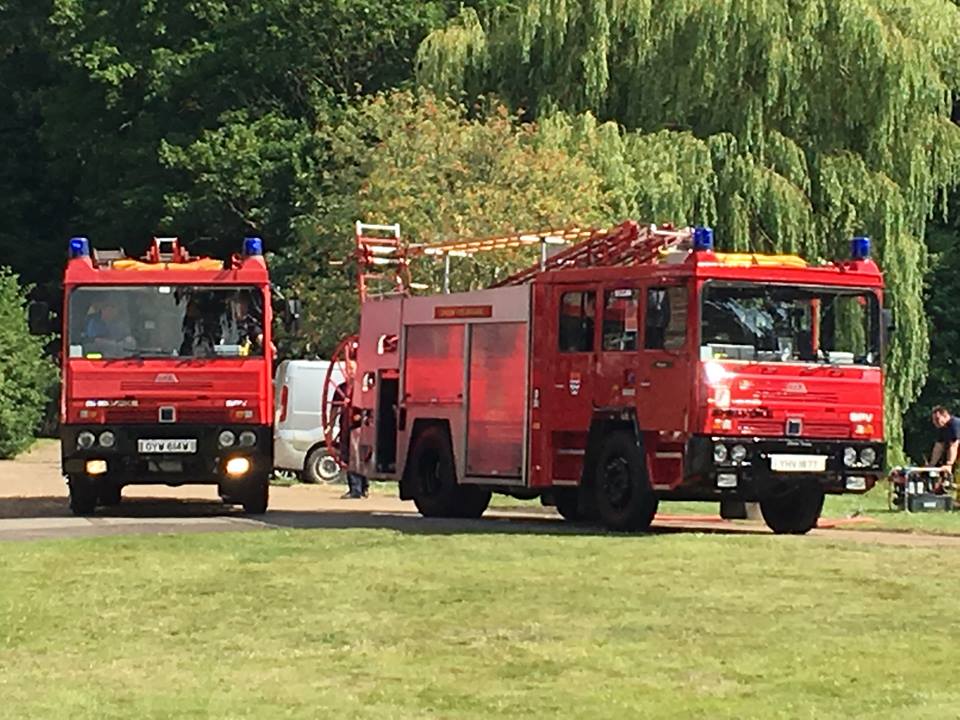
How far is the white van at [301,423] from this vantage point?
Result: 130 feet

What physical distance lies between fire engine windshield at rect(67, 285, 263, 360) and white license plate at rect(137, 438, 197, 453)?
3.12 feet

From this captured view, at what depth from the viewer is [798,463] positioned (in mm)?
23188

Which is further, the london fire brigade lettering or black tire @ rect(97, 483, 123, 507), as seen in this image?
black tire @ rect(97, 483, 123, 507)

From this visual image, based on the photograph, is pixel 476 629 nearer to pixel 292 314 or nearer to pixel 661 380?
pixel 661 380

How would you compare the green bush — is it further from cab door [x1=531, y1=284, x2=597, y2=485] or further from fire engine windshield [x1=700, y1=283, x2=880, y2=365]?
fire engine windshield [x1=700, y1=283, x2=880, y2=365]

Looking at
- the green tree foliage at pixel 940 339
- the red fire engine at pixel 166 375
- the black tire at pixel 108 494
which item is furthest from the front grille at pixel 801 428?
the green tree foliage at pixel 940 339

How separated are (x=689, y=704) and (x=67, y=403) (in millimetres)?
15875

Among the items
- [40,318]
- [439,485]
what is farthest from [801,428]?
[40,318]

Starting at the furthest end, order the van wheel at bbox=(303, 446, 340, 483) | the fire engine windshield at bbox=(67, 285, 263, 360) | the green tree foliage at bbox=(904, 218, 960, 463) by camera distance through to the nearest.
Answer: the green tree foliage at bbox=(904, 218, 960, 463), the van wheel at bbox=(303, 446, 340, 483), the fire engine windshield at bbox=(67, 285, 263, 360)

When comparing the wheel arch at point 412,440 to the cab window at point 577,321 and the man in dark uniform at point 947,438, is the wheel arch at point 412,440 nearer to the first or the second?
the cab window at point 577,321

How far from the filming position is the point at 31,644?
1454 cm

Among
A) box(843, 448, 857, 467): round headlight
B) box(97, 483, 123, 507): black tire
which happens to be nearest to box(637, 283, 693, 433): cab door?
box(843, 448, 857, 467): round headlight

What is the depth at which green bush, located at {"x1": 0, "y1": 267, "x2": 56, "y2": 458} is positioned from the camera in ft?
170

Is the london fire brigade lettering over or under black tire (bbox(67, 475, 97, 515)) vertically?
over
